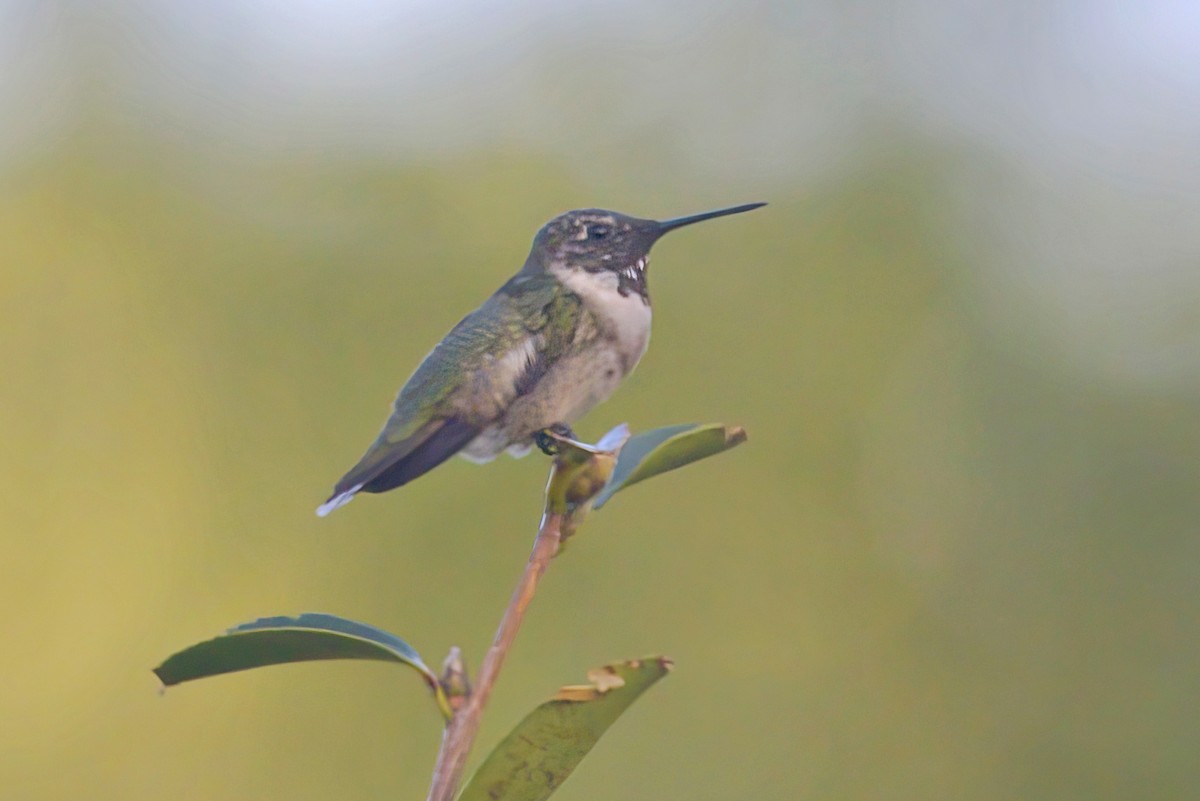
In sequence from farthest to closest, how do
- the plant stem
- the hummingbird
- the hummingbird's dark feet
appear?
the hummingbird's dark feet
the hummingbird
the plant stem

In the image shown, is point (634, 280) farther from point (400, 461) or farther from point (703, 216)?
point (400, 461)

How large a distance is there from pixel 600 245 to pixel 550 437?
417 millimetres

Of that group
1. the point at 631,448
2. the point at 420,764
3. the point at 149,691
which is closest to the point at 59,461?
the point at 149,691

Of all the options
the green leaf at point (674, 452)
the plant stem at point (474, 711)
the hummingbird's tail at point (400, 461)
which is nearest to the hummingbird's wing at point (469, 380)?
the hummingbird's tail at point (400, 461)

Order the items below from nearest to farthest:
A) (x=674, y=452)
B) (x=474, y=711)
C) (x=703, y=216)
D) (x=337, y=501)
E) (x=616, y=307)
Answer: (x=474, y=711) → (x=674, y=452) → (x=337, y=501) → (x=703, y=216) → (x=616, y=307)

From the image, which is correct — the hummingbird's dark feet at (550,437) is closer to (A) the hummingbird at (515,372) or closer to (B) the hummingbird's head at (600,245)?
(A) the hummingbird at (515,372)

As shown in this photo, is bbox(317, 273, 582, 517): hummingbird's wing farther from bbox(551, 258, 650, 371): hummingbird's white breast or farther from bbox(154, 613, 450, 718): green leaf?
bbox(154, 613, 450, 718): green leaf

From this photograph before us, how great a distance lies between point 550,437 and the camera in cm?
164

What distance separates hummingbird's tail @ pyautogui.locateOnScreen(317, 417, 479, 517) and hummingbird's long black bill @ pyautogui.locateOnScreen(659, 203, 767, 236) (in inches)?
16.6

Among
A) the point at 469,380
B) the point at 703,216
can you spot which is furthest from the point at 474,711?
the point at 703,216

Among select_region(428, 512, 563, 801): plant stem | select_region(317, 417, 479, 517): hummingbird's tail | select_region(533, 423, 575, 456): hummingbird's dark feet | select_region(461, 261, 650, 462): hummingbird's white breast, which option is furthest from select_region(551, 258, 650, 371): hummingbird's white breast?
select_region(428, 512, 563, 801): plant stem

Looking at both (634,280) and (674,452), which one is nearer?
(674,452)

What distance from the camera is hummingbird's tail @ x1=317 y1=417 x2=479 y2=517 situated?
140 centimetres

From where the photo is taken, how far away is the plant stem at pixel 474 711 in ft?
2.70
